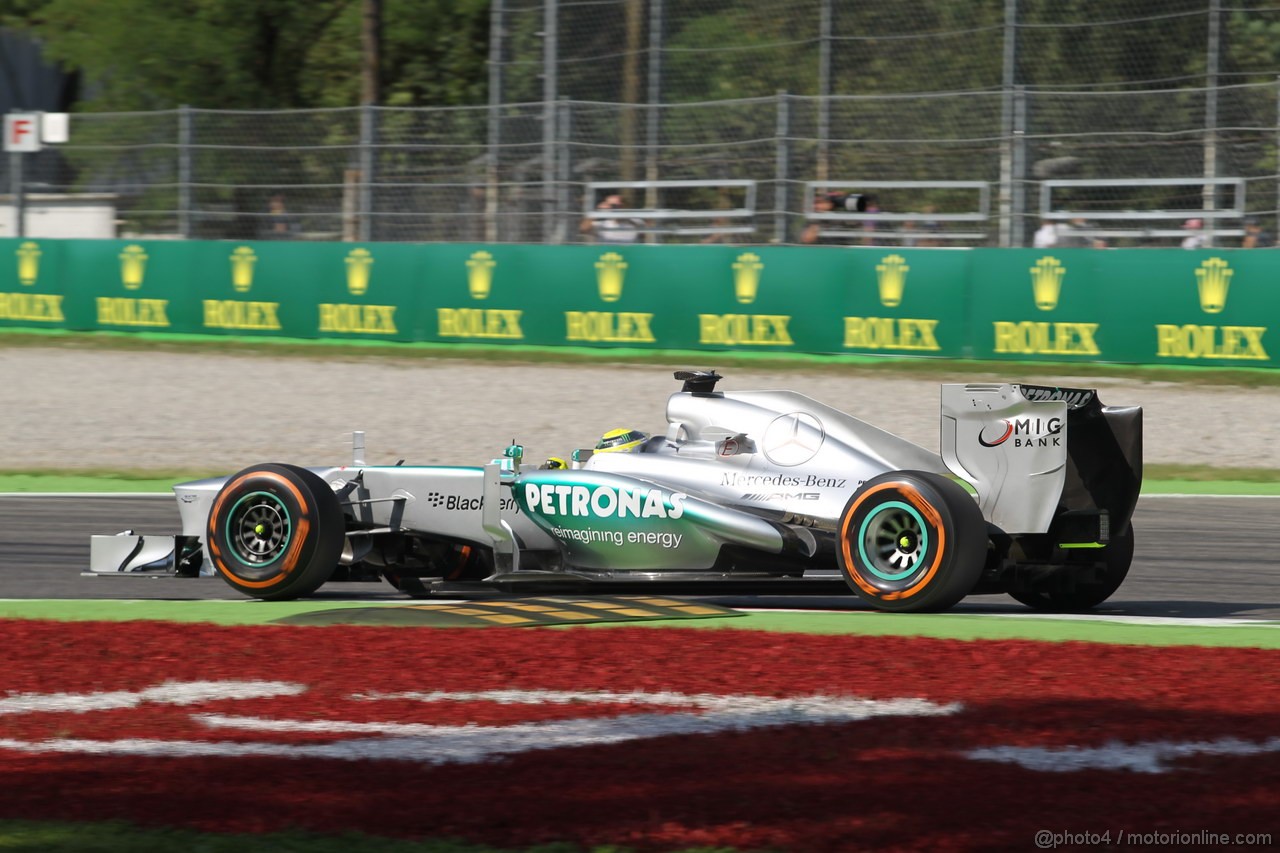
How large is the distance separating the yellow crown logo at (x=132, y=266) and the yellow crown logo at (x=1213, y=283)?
512 inches

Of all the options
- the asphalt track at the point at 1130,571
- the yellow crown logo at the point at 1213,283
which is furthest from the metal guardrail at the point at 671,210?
the asphalt track at the point at 1130,571

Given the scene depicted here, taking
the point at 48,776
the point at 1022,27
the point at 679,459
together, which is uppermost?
the point at 1022,27

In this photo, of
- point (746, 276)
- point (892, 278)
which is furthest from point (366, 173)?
point (892, 278)

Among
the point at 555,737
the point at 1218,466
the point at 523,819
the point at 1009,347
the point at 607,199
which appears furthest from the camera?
the point at 607,199

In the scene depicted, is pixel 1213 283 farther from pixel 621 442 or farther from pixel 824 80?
pixel 621 442

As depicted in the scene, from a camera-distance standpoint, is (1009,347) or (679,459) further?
(1009,347)

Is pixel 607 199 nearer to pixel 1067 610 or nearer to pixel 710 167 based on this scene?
pixel 710 167

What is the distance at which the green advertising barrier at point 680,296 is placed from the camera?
18375mm

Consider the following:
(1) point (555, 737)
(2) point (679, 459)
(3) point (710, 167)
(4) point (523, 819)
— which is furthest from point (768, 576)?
(3) point (710, 167)

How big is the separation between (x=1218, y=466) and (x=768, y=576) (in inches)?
311

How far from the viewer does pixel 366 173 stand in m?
22.8

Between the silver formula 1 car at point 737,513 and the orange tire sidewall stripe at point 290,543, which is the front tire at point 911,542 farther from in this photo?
the orange tire sidewall stripe at point 290,543

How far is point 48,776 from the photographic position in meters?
5.43

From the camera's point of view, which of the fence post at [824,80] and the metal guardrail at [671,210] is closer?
the fence post at [824,80]
